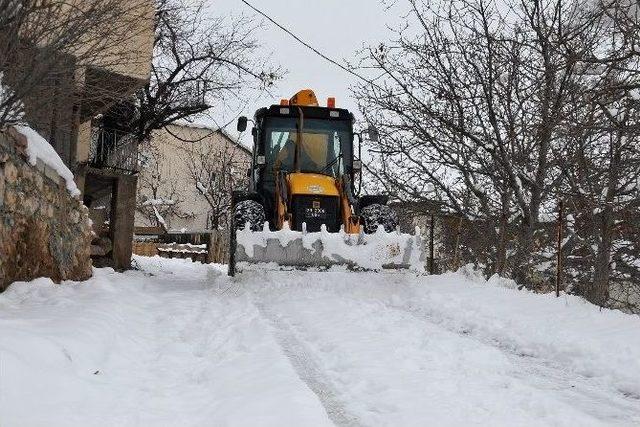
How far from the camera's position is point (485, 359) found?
15.5 feet

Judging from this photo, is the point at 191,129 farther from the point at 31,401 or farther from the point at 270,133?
the point at 31,401

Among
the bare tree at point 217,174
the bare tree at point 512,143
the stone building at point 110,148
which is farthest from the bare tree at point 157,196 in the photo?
the bare tree at point 512,143

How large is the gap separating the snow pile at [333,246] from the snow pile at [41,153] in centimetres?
250

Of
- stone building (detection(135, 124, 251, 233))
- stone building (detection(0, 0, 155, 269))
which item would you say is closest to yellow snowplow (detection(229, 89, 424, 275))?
stone building (detection(0, 0, 155, 269))

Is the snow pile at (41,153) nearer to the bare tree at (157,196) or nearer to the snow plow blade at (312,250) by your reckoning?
the snow plow blade at (312,250)

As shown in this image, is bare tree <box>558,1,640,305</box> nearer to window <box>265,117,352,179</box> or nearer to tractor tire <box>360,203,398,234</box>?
tractor tire <box>360,203,398,234</box>

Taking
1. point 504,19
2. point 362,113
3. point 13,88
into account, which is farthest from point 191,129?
point 13,88

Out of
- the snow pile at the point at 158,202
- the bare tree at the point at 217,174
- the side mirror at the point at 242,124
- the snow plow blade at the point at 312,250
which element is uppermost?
the bare tree at the point at 217,174

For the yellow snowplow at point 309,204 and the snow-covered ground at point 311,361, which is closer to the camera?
the snow-covered ground at point 311,361

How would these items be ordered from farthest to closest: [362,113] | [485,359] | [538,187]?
[362,113]
[538,187]
[485,359]

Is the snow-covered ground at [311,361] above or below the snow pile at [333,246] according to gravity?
below

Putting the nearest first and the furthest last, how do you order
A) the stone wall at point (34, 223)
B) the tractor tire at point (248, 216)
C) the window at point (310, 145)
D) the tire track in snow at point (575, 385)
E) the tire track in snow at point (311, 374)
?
the tire track in snow at point (311, 374) < the tire track in snow at point (575, 385) < the stone wall at point (34, 223) < the tractor tire at point (248, 216) < the window at point (310, 145)

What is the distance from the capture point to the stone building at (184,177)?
3972cm

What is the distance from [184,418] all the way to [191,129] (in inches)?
1618
